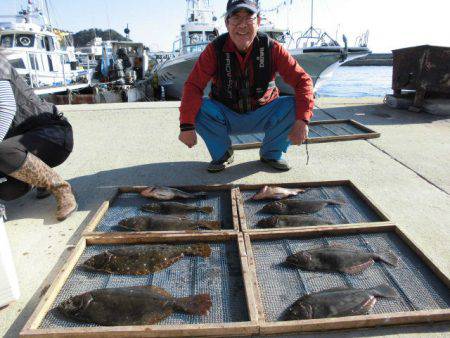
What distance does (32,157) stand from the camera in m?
2.86

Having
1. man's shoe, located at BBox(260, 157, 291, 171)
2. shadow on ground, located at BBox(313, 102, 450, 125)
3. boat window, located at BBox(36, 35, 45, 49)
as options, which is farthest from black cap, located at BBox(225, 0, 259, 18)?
boat window, located at BBox(36, 35, 45, 49)

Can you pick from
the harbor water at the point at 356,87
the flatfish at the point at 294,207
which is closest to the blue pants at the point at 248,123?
the flatfish at the point at 294,207

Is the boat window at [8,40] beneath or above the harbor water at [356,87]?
above

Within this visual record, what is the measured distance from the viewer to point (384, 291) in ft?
6.57

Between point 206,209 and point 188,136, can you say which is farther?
point 188,136

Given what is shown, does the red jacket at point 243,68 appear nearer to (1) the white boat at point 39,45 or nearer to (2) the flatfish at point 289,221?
(2) the flatfish at point 289,221

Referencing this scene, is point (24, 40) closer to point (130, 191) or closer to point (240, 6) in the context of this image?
point (130, 191)

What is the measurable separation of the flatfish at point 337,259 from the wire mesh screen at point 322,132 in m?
2.62

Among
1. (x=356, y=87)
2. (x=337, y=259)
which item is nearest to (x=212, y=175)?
(x=337, y=259)

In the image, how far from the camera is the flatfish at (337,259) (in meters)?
2.22

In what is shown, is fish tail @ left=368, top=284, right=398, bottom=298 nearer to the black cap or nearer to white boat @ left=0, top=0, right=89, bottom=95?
the black cap

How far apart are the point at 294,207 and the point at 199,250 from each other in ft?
3.21

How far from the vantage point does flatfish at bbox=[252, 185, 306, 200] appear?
314 centimetres

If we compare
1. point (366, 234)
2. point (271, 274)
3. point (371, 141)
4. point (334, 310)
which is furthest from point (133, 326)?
point (371, 141)
